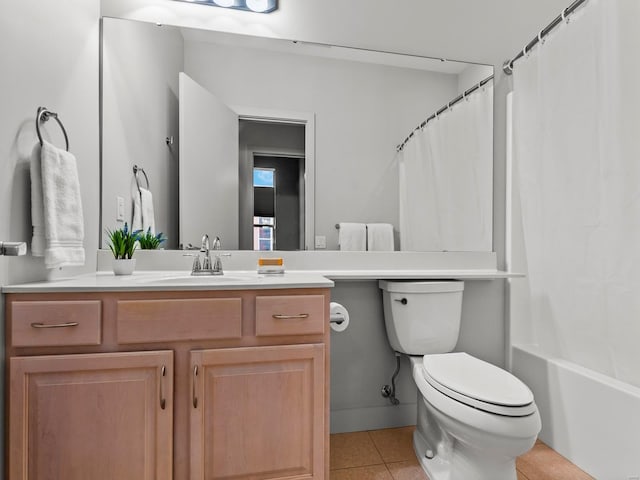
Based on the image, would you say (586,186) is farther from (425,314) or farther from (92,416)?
(92,416)

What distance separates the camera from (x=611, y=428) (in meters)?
1.34

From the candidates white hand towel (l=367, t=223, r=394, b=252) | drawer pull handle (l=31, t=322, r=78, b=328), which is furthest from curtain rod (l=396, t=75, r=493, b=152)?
drawer pull handle (l=31, t=322, r=78, b=328)

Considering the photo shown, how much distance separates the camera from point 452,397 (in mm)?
1223

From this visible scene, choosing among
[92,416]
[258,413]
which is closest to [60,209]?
[92,416]

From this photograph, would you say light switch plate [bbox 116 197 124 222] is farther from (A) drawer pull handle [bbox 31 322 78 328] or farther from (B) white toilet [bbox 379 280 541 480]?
(B) white toilet [bbox 379 280 541 480]

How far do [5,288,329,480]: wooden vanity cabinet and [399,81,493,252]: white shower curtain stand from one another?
2.97 feet

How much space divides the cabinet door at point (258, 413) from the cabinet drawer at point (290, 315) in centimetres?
6

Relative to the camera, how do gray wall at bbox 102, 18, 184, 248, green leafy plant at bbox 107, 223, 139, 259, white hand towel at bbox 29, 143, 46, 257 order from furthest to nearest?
gray wall at bbox 102, 18, 184, 248 → green leafy plant at bbox 107, 223, 139, 259 → white hand towel at bbox 29, 143, 46, 257

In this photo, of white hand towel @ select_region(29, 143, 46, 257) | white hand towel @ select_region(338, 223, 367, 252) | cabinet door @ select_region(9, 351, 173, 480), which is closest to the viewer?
cabinet door @ select_region(9, 351, 173, 480)

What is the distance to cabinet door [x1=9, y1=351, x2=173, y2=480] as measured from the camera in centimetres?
101

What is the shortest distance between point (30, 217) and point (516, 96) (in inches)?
89.1

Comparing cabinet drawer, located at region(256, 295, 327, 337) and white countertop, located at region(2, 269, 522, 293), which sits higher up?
white countertop, located at region(2, 269, 522, 293)

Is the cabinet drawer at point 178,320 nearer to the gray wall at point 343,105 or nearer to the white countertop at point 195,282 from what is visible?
the white countertop at point 195,282

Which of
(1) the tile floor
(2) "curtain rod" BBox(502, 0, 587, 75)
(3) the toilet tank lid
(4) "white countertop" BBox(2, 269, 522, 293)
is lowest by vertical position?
(1) the tile floor
